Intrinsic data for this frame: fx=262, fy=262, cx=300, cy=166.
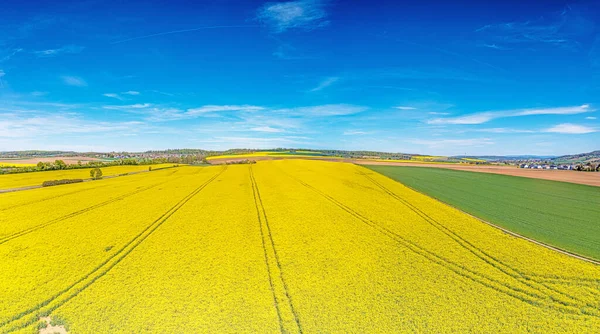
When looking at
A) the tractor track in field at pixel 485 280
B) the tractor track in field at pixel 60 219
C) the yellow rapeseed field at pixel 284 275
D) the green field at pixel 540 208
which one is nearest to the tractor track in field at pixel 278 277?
the yellow rapeseed field at pixel 284 275

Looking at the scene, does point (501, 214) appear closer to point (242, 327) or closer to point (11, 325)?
point (242, 327)

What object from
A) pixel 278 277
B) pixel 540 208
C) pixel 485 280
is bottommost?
pixel 485 280

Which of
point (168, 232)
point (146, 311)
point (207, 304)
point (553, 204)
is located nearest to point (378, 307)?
point (207, 304)

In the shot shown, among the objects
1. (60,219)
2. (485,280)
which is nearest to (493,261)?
(485,280)

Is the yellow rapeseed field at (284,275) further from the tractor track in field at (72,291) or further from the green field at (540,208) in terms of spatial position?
the green field at (540,208)

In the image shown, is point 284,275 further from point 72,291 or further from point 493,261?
point 493,261

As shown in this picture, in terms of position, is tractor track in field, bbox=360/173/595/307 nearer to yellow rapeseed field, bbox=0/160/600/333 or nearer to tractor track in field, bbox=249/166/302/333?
yellow rapeseed field, bbox=0/160/600/333
